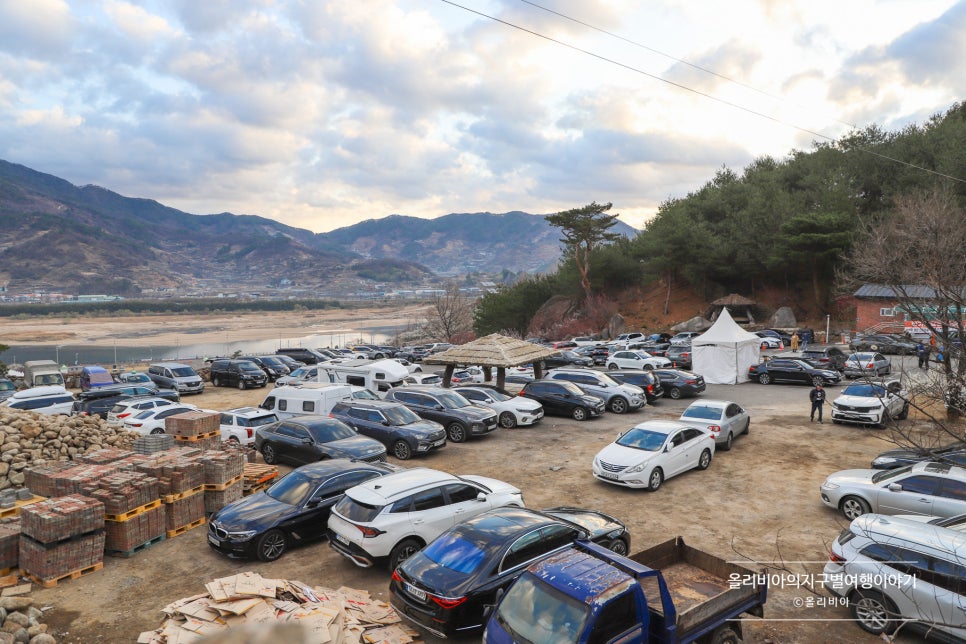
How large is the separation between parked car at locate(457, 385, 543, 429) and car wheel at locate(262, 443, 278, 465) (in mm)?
7112

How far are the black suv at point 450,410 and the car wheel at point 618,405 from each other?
564cm

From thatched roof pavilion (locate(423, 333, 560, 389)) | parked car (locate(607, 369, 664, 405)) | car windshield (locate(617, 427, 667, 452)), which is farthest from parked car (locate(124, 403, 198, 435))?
parked car (locate(607, 369, 664, 405))

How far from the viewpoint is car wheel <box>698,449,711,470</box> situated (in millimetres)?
14696

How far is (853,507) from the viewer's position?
1113 cm

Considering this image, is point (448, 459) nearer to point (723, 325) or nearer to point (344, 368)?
point (344, 368)

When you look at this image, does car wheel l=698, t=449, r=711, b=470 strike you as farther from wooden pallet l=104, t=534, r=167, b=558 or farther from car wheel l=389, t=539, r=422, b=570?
wooden pallet l=104, t=534, r=167, b=558

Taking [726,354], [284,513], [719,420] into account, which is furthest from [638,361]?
[284,513]

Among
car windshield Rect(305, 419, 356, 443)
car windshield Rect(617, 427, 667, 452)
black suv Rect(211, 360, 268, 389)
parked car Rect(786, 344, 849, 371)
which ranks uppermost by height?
parked car Rect(786, 344, 849, 371)

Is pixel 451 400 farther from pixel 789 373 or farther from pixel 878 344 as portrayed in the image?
pixel 878 344

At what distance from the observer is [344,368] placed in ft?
82.0

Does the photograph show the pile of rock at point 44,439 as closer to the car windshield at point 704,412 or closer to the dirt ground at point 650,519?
the dirt ground at point 650,519

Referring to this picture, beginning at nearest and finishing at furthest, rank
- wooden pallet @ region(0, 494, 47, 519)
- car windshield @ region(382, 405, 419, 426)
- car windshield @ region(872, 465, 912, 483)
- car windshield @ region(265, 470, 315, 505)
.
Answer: car windshield @ region(265, 470, 315, 505)
wooden pallet @ region(0, 494, 47, 519)
car windshield @ region(872, 465, 912, 483)
car windshield @ region(382, 405, 419, 426)

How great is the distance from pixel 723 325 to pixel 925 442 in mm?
14116

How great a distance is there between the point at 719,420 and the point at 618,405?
589 cm
